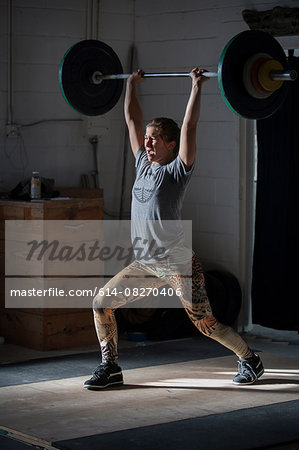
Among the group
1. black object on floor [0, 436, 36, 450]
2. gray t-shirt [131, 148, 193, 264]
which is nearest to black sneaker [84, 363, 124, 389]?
gray t-shirt [131, 148, 193, 264]

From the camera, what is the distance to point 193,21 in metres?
6.48

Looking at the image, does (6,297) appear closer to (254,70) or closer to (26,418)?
(26,418)

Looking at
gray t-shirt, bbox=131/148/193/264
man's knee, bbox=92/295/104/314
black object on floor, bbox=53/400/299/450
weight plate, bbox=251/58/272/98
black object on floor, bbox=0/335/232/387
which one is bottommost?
black object on floor, bbox=0/335/232/387

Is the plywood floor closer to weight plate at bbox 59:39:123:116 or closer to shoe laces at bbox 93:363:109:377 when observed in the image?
shoe laces at bbox 93:363:109:377

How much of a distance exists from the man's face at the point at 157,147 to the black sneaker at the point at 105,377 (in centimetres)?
120

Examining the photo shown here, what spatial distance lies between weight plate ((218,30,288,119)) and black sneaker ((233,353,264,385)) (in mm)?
1426

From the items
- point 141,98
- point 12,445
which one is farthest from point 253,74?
point 141,98

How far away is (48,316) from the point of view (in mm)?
5711

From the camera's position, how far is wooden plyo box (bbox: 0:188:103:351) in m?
5.68

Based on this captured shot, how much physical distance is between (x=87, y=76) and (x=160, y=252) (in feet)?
4.01

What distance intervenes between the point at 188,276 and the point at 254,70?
117 cm

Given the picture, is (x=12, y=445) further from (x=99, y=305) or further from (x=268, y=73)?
(x=268, y=73)

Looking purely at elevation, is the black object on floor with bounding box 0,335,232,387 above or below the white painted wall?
below

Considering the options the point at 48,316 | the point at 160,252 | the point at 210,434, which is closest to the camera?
the point at 210,434
